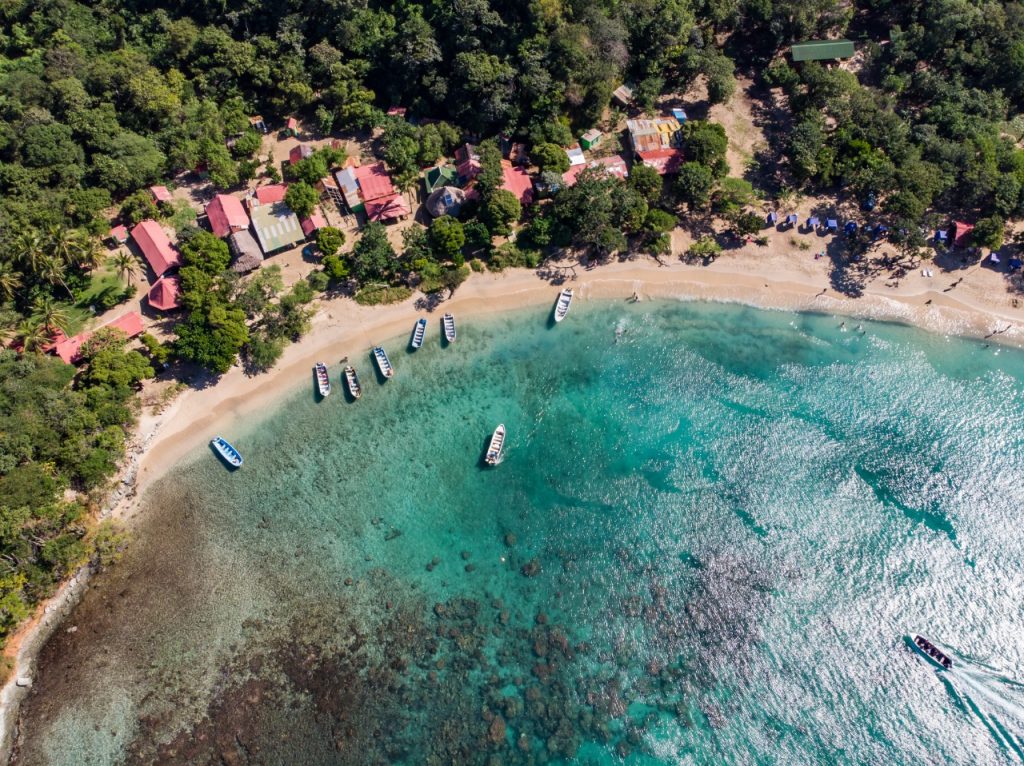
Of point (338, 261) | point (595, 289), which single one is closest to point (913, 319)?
point (595, 289)

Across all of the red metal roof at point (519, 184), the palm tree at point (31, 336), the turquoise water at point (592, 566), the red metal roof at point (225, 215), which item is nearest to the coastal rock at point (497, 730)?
the turquoise water at point (592, 566)

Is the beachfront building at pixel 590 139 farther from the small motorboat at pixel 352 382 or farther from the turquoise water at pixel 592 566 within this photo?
the small motorboat at pixel 352 382

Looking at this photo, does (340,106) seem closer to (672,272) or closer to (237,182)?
(237,182)

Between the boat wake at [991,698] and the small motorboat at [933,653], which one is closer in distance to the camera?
the boat wake at [991,698]

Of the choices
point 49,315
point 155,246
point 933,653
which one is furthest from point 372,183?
point 933,653

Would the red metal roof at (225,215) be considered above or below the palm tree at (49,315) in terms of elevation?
above
